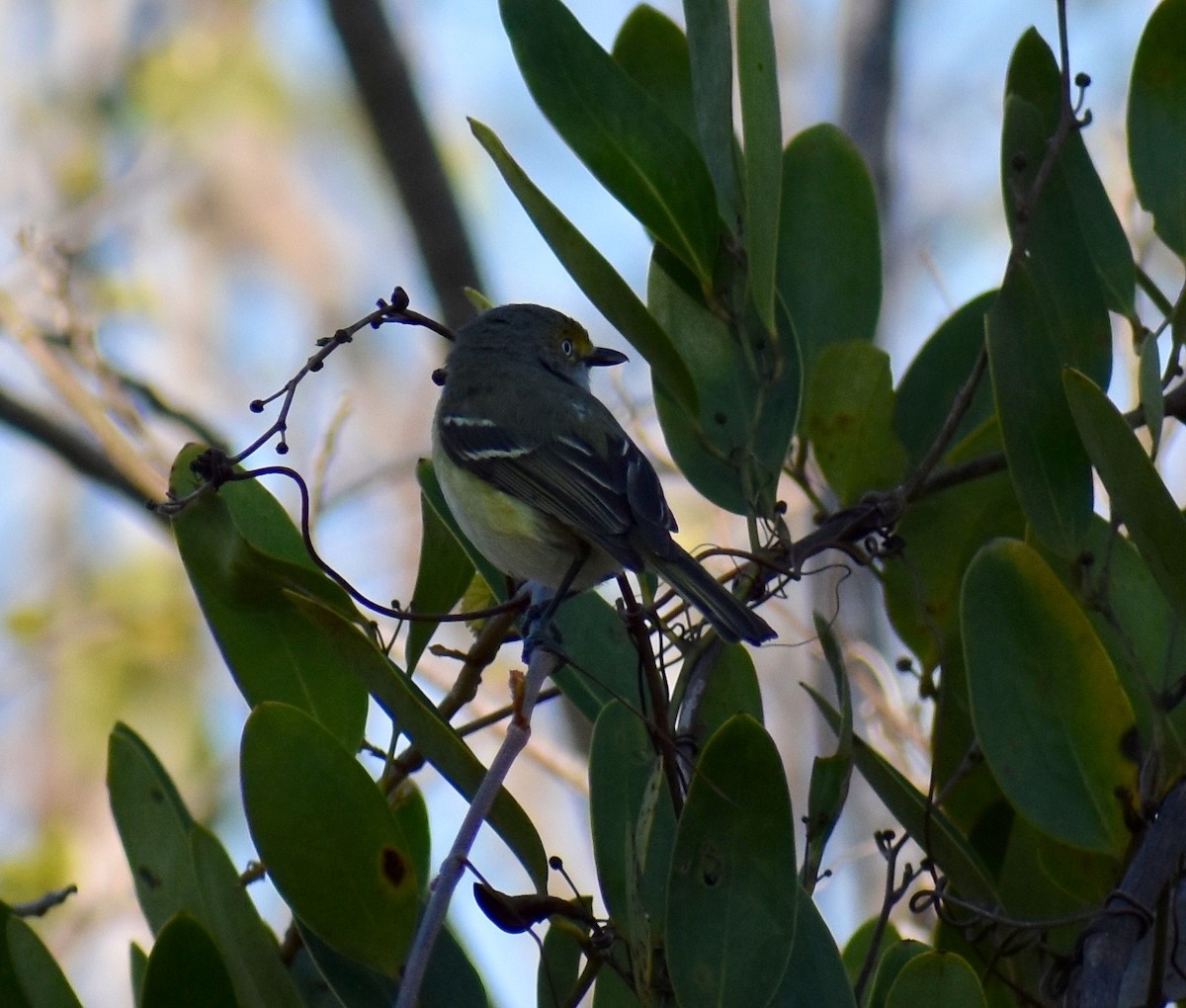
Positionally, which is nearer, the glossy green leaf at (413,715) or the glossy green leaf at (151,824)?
the glossy green leaf at (413,715)

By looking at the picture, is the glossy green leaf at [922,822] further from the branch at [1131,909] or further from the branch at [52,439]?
the branch at [52,439]

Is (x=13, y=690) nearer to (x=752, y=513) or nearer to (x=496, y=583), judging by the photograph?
(x=496, y=583)

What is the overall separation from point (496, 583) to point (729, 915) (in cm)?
97

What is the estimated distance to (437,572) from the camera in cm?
254

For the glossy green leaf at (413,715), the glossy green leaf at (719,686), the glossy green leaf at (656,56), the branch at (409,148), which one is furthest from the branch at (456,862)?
the branch at (409,148)

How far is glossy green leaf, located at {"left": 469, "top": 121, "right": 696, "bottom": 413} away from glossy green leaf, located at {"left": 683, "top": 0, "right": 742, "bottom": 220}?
307 mm

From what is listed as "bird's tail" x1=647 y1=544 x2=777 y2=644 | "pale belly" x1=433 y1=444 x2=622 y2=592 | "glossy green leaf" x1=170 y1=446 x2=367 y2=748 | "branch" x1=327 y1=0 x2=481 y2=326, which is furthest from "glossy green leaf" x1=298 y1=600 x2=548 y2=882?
"branch" x1=327 y1=0 x2=481 y2=326

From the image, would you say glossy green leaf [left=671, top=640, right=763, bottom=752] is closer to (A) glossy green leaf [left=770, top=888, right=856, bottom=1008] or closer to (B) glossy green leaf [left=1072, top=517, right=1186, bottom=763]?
(A) glossy green leaf [left=770, top=888, right=856, bottom=1008]

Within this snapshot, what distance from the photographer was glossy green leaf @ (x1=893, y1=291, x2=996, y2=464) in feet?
9.09

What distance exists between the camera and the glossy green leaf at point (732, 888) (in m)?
1.86

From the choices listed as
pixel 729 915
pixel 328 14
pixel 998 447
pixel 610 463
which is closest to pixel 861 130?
pixel 328 14

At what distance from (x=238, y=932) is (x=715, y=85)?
1.44m

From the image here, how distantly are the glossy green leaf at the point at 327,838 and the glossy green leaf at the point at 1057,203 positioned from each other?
4.10 ft

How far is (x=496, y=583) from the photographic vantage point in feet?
8.86
